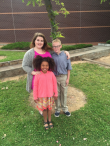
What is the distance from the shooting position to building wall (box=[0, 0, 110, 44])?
11.2 m

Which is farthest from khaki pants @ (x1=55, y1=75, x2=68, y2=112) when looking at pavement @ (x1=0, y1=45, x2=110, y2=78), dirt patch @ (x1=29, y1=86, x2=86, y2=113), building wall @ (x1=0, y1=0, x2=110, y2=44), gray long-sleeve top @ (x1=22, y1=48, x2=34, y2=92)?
building wall @ (x1=0, y1=0, x2=110, y2=44)

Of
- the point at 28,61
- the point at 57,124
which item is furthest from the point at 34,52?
the point at 57,124

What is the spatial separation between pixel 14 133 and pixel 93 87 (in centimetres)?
273

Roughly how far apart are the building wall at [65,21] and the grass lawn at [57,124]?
8.80 metres

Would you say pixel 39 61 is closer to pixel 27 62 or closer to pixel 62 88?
pixel 27 62

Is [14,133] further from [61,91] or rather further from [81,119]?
[81,119]

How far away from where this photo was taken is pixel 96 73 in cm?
536

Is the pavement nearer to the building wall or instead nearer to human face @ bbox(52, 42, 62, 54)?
human face @ bbox(52, 42, 62, 54)

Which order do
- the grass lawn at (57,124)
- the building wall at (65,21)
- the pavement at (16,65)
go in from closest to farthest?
1. the grass lawn at (57,124)
2. the pavement at (16,65)
3. the building wall at (65,21)

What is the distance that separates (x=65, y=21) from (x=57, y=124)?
10.5 meters

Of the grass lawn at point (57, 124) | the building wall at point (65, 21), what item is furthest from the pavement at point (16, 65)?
the building wall at point (65, 21)

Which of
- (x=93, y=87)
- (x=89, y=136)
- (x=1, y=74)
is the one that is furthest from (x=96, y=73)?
(x=1, y=74)

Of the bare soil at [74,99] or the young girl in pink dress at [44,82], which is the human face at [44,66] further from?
the bare soil at [74,99]

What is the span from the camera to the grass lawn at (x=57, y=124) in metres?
2.28
